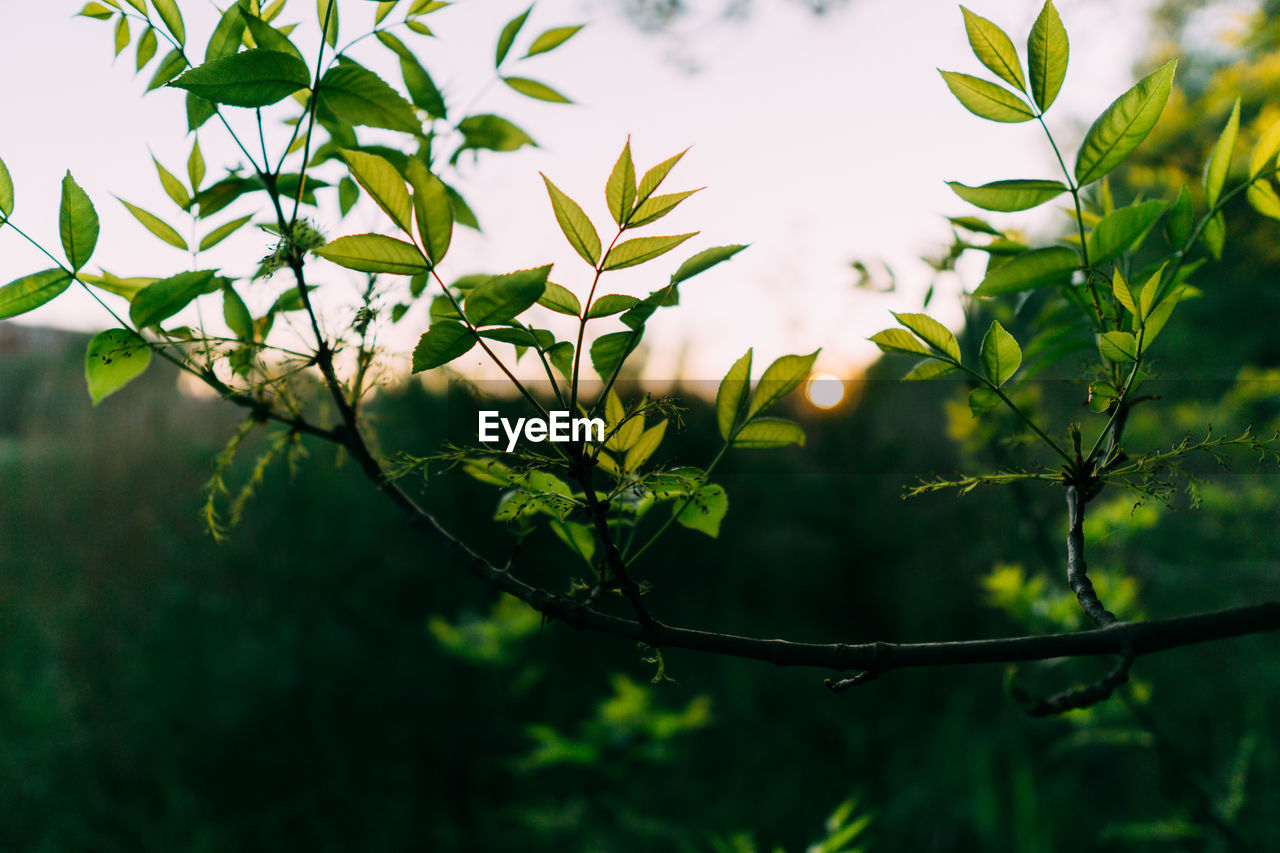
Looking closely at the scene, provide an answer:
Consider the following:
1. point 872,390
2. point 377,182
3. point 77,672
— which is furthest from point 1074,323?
point 77,672

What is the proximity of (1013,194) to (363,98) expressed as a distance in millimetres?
211

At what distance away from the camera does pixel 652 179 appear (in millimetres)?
187

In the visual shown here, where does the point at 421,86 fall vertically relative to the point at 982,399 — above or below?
above

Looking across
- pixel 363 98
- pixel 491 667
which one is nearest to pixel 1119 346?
pixel 363 98

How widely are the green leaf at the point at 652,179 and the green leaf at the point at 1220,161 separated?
0.18 m

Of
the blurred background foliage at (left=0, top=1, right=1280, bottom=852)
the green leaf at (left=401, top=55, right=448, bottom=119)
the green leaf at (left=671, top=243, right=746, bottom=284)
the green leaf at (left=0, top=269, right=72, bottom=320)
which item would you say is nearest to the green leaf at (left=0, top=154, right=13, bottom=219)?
the green leaf at (left=0, top=269, right=72, bottom=320)

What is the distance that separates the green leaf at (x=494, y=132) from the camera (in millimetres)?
302

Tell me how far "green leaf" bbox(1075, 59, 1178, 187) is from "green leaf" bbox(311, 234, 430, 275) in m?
0.20

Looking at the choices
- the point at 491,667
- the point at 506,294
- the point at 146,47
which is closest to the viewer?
the point at 506,294

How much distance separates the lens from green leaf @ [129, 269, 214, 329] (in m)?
0.21

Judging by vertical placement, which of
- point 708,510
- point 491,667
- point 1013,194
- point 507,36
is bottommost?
point 491,667

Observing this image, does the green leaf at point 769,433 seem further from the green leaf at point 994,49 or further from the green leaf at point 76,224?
the green leaf at point 76,224

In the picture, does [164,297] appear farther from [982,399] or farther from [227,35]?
[982,399]

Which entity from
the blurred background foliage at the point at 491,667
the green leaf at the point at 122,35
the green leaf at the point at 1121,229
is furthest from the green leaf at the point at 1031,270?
the blurred background foliage at the point at 491,667
